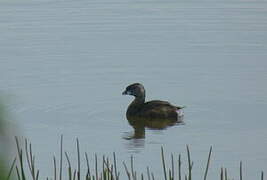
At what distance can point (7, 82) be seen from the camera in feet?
41.7

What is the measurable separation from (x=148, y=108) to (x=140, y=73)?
1.59 m

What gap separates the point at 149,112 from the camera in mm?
11719

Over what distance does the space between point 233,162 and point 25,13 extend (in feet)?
31.3

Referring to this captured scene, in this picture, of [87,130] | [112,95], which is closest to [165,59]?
[112,95]

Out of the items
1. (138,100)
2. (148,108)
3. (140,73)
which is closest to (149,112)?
(148,108)

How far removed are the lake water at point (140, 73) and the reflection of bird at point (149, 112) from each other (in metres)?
0.15

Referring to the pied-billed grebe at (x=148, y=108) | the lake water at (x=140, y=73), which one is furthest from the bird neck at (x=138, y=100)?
the lake water at (x=140, y=73)

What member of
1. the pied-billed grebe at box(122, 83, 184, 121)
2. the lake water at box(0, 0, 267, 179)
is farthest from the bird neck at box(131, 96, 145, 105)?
the lake water at box(0, 0, 267, 179)

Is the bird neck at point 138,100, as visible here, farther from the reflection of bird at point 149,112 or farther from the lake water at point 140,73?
the lake water at point 140,73

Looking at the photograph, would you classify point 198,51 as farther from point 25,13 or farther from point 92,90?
point 25,13

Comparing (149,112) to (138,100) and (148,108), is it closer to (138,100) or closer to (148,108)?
(148,108)

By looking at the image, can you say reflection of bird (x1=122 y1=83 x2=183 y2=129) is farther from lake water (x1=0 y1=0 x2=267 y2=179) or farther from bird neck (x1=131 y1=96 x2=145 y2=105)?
lake water (x1=0 y1=0 x2=267 y2=179)

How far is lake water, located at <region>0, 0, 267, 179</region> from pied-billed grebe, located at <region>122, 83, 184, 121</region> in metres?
0.15

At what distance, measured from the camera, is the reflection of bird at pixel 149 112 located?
11250 millimetres
